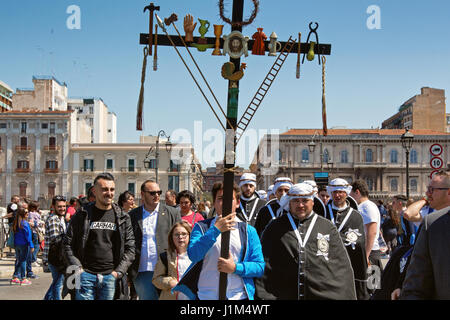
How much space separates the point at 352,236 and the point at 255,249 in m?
2.58

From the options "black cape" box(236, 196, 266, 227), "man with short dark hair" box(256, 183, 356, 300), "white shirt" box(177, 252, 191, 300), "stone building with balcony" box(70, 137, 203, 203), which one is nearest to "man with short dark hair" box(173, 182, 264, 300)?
"man with short dark hair" box(256, 183, 356, 300)

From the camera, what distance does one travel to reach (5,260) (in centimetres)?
1609

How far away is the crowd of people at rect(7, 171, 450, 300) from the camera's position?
402cm

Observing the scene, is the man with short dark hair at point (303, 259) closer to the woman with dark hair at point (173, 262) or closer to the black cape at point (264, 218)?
the woman with dark hair at point (173, 262)

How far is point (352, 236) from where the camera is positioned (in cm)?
688

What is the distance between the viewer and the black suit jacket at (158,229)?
658cm

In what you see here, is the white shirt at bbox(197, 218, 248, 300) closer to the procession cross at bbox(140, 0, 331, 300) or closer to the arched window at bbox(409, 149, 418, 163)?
the procession cross at bbox(140, 0, 331, 300)

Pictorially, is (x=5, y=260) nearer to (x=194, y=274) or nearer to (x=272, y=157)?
(x=194, y=274)

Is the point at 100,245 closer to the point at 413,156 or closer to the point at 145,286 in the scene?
the point at 145,286

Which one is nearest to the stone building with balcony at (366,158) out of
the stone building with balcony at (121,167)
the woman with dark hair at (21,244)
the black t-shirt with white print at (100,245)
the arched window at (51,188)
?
the stone building with balcony at (121,167)

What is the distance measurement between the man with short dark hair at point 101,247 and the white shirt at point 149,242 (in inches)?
25.7

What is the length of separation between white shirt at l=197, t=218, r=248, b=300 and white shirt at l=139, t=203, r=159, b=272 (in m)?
2.06

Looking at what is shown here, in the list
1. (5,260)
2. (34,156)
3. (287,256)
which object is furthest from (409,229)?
(34,156)

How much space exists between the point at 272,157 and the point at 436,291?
74.1m
